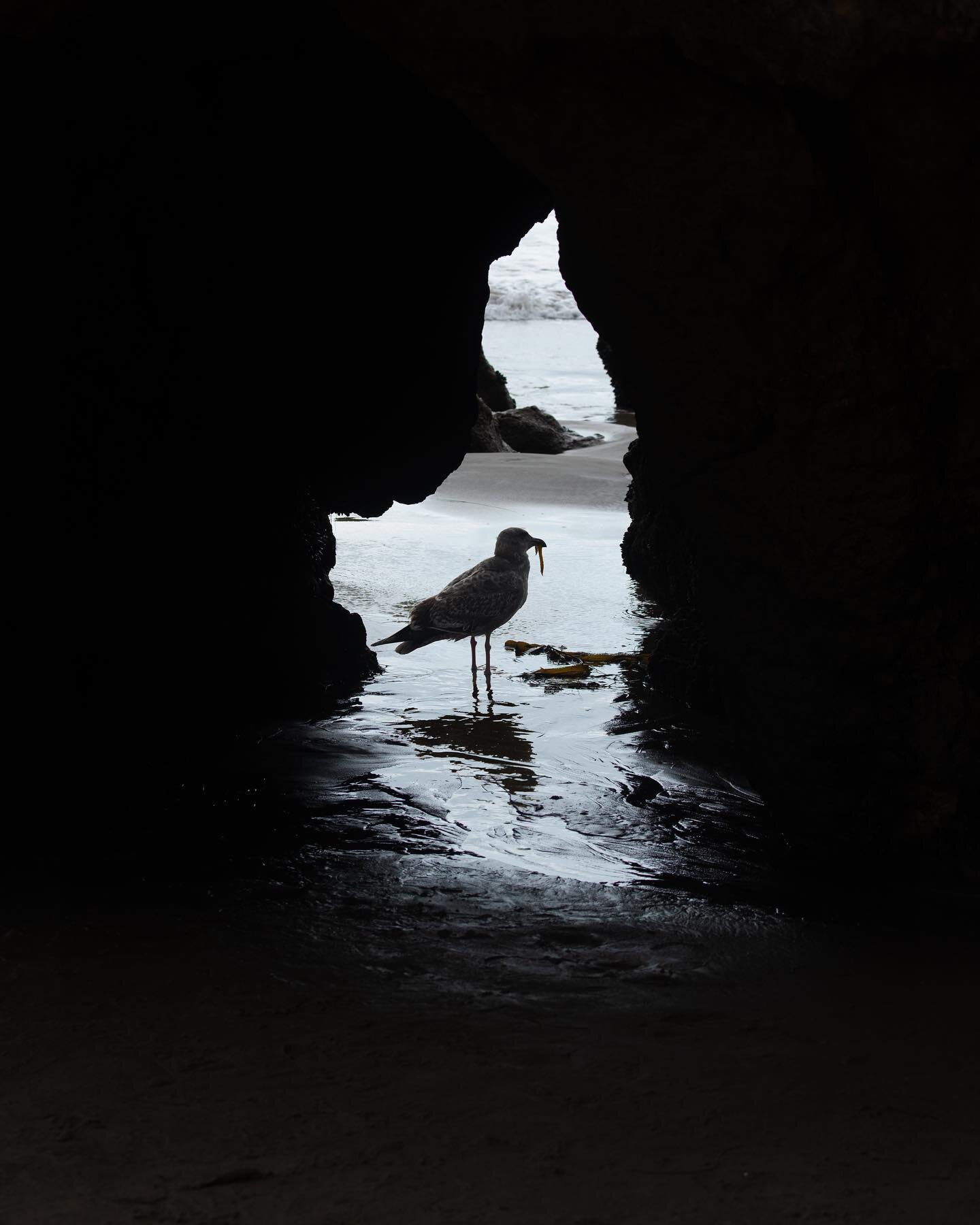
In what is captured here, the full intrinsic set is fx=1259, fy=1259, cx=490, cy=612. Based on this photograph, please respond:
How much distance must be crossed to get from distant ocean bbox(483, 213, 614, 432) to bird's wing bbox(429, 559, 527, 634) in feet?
46.0

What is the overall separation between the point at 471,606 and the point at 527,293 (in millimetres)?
40243

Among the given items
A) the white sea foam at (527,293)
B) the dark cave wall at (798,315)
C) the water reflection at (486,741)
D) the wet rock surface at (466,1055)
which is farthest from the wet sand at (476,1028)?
the white sea foam at (527,293)

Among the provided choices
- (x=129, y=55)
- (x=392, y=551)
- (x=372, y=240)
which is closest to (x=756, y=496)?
(x=129, y=55)

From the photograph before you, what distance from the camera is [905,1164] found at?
2.36 meters

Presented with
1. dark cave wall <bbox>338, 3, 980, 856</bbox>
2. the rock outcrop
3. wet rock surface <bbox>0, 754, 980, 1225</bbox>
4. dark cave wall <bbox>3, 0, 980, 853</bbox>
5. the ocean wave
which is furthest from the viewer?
the ocean wave

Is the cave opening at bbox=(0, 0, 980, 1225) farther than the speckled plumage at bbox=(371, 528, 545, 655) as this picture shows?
No

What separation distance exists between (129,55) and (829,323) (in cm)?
268

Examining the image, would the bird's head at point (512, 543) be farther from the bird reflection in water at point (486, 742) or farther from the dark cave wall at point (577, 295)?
the bird reflection in water at point (486, 742)

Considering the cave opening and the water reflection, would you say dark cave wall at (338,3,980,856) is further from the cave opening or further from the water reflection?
the water reflection

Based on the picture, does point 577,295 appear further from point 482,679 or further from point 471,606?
point 482,679

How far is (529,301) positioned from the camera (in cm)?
4497

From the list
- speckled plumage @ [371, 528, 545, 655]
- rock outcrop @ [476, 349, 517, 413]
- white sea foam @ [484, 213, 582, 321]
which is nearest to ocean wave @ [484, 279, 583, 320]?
white sea foam @ [484, 213, 582, 321]

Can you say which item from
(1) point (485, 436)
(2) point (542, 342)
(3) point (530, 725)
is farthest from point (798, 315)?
(2) point (542, 342)

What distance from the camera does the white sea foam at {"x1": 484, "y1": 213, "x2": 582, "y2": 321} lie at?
43.8 meters
